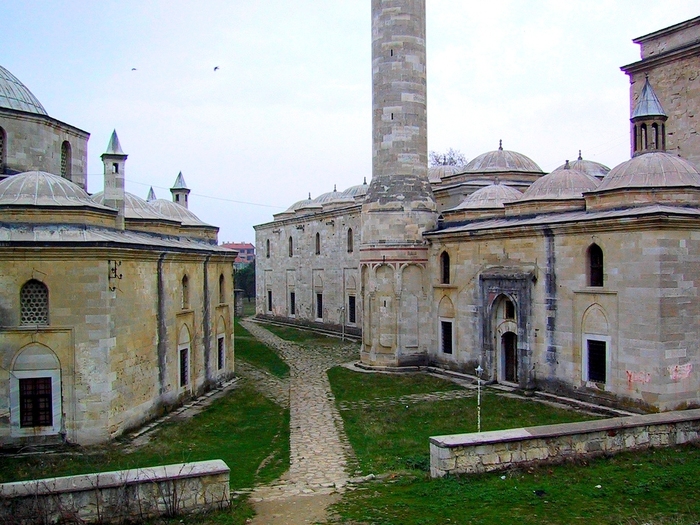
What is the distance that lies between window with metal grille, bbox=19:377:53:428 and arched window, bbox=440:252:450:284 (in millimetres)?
13127

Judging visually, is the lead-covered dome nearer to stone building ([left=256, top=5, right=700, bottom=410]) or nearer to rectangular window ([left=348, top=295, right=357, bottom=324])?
stone building ([left=256, top=5, right=700, bottom=410])

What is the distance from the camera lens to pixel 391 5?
74.7 feet

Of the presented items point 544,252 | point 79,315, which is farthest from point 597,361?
point 79,315

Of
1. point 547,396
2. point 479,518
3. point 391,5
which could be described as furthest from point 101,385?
point 391,5

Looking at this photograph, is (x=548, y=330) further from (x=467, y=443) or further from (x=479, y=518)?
(x=479, y=518)

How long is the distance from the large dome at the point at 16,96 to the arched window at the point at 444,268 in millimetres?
13454

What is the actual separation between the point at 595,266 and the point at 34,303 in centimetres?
1297

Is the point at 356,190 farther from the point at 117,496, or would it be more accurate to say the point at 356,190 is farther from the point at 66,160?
the point at 117,496

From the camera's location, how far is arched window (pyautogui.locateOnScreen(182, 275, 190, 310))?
1779 cm

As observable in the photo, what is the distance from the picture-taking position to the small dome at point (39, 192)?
1359 cm

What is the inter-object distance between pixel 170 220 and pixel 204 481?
41.9ft

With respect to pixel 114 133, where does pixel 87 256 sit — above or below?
below

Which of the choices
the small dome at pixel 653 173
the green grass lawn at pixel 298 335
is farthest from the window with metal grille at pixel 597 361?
the green grass lawn at pixel 298 335

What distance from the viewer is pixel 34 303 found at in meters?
12.9
